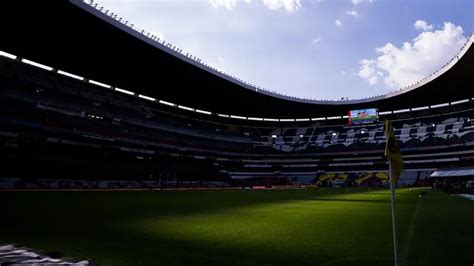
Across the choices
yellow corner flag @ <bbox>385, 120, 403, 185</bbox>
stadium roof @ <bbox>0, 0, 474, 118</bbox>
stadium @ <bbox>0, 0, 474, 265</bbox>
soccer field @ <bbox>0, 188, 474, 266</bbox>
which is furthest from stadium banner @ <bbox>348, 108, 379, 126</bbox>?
yellow corner flag @ <bbox>385, 120, 403, 185</bbox>

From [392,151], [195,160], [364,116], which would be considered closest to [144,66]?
[195,160]

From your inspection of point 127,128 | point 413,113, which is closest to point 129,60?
point 127,128

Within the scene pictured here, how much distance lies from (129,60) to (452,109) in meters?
69.6

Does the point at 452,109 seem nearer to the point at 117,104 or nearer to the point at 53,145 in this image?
the point at 117,104

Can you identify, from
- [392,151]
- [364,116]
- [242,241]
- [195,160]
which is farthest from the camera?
[364,116]

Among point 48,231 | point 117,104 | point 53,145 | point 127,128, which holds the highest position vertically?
point 117,104

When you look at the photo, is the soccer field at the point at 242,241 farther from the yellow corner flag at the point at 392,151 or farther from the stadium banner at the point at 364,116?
the stadium banner at the point at 364,116

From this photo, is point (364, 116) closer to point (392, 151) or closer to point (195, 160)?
point (195, 160)

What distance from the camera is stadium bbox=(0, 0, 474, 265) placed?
349 inches

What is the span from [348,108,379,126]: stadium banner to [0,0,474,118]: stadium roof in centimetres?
157

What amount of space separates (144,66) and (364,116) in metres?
51.7

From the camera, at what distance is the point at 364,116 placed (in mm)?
81812

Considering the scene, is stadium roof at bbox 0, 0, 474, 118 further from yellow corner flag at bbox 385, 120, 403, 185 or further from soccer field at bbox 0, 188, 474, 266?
yellow corner flag at bbox 385, 120, 403, 185

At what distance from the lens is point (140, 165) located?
6175 cm
